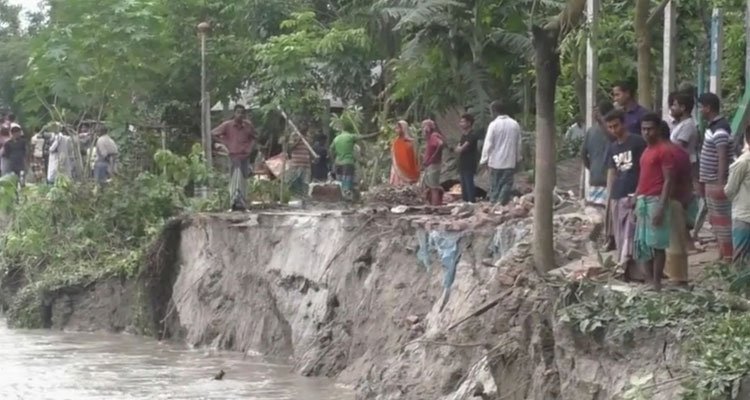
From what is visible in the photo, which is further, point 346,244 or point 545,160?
point 346,244

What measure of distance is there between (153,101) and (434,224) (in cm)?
1623

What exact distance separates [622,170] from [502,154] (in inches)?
207

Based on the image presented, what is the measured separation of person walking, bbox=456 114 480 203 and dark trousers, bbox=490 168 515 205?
687 mm

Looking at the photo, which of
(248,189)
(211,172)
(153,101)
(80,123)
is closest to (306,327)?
(248,189)

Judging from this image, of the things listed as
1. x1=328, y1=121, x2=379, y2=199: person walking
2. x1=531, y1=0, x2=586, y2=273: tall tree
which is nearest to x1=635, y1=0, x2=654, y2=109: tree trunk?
x1=531, y1=0, x2=586, y2=273: tall tree

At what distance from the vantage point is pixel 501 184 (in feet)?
56.6

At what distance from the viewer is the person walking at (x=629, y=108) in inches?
479

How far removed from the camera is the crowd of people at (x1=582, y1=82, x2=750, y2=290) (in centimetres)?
1063

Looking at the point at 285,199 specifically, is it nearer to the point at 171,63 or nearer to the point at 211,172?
the point at 211,172

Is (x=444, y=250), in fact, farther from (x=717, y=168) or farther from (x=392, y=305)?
(x=717, y=168)

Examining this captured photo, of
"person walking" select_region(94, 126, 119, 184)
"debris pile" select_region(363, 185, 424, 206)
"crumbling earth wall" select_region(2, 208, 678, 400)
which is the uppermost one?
"person walking" select_region(94, 126, 119, 184)

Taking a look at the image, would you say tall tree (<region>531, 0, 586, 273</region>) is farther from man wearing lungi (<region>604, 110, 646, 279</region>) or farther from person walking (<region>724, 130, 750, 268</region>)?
person walking (<region>724, 130, 750, 268</region>)

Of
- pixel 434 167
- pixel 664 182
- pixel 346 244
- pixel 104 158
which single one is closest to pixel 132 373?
pixel 346 244

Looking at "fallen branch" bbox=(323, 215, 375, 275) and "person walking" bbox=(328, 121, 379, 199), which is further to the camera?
"person walking" bbox=(328, 121, 379, 199)
